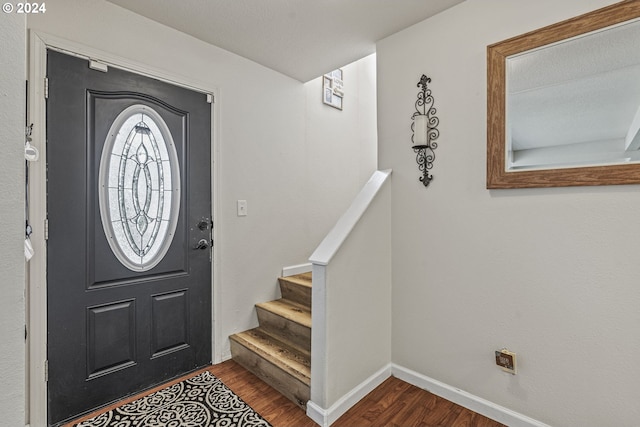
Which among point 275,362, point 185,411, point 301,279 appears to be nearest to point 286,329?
point 275,362

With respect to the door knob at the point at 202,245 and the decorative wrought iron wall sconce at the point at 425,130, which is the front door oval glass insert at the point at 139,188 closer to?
the door knob at the point at 202,245

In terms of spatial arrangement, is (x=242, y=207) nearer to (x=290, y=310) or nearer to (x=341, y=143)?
(x=290, y=310)

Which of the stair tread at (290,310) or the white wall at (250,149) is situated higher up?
the white wall at (250,149)

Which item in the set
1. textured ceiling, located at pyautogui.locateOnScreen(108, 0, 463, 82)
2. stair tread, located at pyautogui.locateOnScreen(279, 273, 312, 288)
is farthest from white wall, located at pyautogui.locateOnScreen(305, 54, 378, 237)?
textured ceiling, located at pyautogui.locateOnScreen(108, 0, 463, 82)

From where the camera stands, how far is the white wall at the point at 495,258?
140cm

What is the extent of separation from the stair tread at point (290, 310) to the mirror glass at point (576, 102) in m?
1.69

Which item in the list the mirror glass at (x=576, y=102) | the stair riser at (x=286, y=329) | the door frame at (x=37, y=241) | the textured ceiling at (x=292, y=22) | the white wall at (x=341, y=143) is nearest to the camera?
the mirror glass at (x=576, y=102)

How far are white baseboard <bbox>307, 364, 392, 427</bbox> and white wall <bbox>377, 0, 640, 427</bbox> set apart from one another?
265 millimetres

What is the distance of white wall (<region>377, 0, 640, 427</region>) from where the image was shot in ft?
4.59

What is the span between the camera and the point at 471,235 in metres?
1.82

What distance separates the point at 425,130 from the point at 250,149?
1.41m

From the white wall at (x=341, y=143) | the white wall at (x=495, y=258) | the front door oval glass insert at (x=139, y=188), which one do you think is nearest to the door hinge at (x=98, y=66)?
the front door oval glass insert at (x=139, y=188)

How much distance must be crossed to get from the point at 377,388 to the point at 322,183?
1.90 meters

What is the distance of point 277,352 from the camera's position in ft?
7.13
